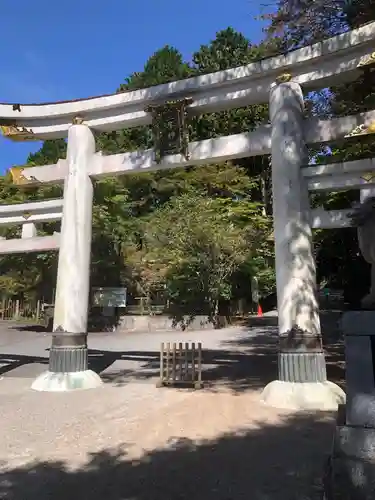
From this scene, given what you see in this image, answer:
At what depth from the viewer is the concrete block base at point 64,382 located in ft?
27.6

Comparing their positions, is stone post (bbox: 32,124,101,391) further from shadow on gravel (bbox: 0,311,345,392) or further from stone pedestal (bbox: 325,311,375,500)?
stone pedestal (bbox: 325,311,375,500)

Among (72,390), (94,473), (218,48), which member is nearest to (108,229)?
(72,390)

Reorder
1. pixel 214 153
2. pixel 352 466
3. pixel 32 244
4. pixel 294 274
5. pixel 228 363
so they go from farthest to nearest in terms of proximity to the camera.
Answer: pixel 228 363
pixel 32 244
pixel 214 153
pixel 294 274
pixel 352 466

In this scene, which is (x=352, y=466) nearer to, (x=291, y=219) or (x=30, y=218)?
(x=291, y=219)

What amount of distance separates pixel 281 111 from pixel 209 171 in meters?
19.3

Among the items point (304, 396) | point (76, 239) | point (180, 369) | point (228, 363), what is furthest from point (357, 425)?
point (228, 363)

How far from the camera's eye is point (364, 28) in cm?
739

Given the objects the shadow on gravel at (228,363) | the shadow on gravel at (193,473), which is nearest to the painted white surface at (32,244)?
the shadow on gravel at (228,363)

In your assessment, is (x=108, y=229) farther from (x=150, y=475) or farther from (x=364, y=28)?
(x=150, y=475)

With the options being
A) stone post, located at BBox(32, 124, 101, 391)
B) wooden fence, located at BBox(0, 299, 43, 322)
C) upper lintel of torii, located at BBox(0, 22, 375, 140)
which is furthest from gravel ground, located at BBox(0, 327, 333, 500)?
wooden fence, located at BBox(0, 299, 43, 322)

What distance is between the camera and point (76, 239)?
30.4ft

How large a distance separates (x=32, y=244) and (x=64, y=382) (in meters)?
3.40

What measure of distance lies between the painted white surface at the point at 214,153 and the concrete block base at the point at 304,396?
3.38 meters

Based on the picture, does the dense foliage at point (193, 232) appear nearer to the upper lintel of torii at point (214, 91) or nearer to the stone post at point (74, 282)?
the upper lintel of torii at point (214, 91)
